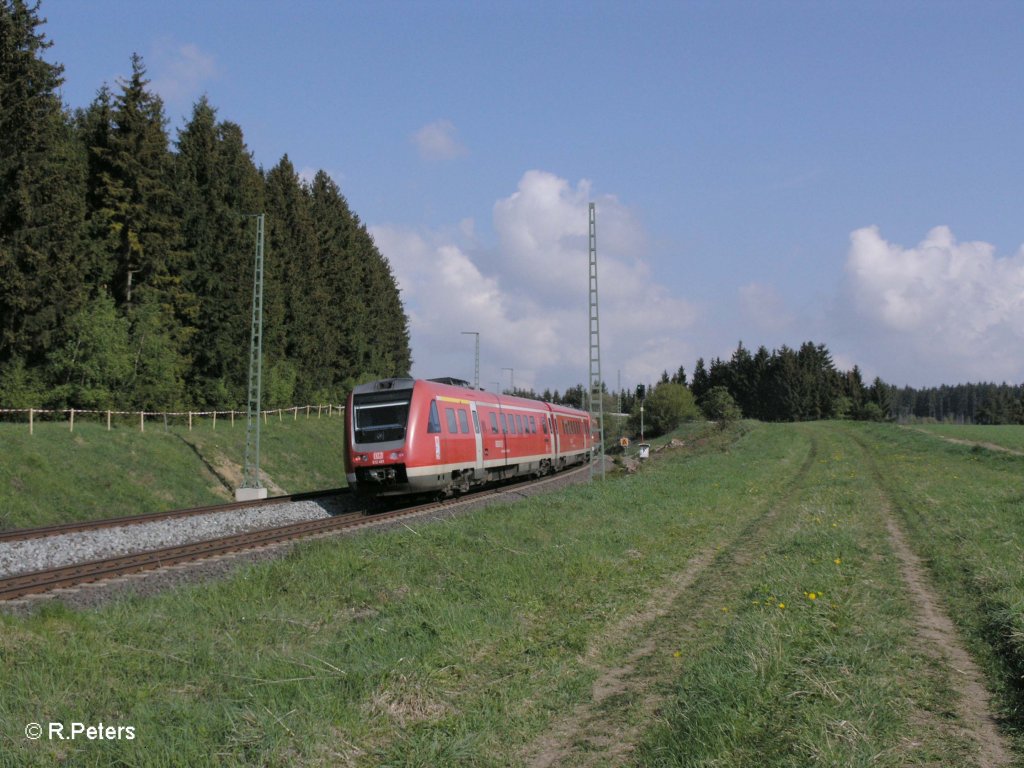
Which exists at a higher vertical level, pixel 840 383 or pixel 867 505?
pixel 840 383

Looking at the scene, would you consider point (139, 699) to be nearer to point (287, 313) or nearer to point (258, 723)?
point (258, 723)

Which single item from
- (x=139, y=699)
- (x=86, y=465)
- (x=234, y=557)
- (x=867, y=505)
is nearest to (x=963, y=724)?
(x=139, y=699)

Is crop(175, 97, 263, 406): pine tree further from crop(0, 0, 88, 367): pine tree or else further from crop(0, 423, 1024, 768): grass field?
crop(0, 423, 1024, 768): grass field

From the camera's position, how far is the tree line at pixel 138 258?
27.4m

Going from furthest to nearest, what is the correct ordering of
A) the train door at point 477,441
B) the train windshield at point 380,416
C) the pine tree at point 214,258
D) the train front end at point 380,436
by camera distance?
the pine tree at point 214,258 → the train door at point 477,441 → the train windshield at point 380,416 → the train front end at point 380,436

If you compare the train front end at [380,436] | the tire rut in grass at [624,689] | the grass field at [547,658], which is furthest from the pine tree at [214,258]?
the tire rut in grass at [624,689]

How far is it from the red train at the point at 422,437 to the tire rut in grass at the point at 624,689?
9606 millimetres

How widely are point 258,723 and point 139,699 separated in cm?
128

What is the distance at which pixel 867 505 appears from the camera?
17.7 metres

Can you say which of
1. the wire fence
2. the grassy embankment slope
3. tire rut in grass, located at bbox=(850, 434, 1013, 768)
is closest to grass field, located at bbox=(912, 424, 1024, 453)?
tire rut in grass, located at bbox=(850, 434, 1013, 768)

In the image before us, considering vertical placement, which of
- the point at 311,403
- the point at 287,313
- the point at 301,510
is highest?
the point at 287,313

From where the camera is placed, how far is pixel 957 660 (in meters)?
6.44

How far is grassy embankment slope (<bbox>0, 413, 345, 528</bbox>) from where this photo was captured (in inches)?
853

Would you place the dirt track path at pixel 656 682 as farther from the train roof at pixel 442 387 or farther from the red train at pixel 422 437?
the train roof at pixel 442 387
